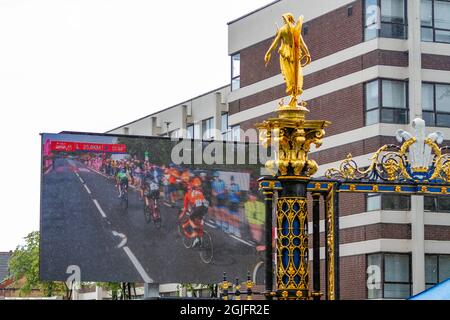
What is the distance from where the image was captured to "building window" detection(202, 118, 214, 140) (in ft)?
240

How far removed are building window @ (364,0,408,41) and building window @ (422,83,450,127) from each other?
253 centimetres

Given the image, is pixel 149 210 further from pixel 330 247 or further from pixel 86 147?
pixel 330 247

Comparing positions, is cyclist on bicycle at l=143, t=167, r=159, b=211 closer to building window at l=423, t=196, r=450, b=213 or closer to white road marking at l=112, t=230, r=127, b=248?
white road marking at l=112, t=230, r=127, b=248

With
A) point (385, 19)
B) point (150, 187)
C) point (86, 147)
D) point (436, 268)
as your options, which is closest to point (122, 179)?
point (150, 187)

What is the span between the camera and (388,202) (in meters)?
52.8

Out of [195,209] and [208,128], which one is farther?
[208,128]

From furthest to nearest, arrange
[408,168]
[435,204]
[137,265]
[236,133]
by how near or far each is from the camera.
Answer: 1. [236,133]
2. [137,265]
3. [435,204]
4. [408,168]

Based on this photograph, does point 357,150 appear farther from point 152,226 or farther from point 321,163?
point 152,226

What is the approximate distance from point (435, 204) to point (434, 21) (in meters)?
7.80

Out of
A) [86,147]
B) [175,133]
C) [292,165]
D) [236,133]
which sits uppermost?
[175,133]

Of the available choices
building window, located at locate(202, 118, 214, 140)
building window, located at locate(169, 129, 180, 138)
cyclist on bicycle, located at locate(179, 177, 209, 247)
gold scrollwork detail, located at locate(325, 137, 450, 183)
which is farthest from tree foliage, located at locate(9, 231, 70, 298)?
gold scrollwork detail, located at locate(325, 137, 450, 183)

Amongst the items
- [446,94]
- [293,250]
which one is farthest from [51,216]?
[293,250]

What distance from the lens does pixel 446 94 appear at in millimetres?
54656

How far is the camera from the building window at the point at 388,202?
52844 millimetres
